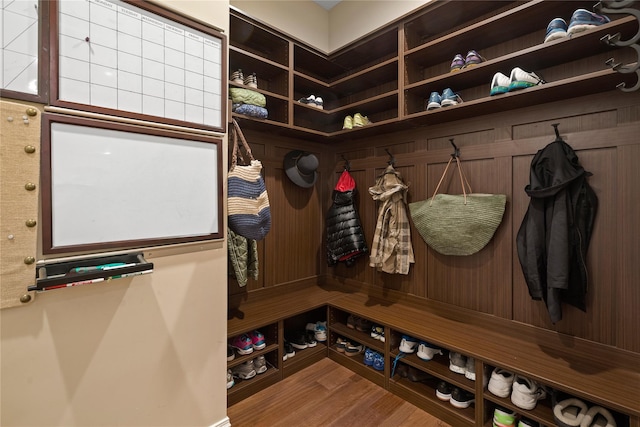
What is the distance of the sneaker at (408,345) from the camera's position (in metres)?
1.95

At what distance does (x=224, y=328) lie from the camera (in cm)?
152

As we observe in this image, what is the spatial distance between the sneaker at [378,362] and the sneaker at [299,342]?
59 centimetres

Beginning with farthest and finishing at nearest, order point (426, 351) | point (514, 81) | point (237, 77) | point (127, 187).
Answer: point (237, 77) < point (426, 351) < point (514, 81) < point (127, 187)

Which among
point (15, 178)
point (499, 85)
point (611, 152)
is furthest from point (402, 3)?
point (15, 178)

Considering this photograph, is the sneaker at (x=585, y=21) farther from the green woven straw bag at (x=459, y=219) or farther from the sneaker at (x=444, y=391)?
the sneaker at (x=444, y=391)

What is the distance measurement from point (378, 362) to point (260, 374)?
87cm

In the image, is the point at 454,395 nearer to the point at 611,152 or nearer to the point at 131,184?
the point at 611,152

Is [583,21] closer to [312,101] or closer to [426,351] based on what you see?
[312,101]

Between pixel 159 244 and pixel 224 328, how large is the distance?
59 cm

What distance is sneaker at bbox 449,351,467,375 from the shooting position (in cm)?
172

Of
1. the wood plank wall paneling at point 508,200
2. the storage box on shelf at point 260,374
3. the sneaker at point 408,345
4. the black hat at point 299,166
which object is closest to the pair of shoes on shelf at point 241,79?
the wood plank wall paneling at point 508,200

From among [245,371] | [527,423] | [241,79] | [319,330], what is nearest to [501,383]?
[527,423]

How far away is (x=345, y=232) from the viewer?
2.59m

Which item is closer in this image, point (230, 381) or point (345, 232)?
point (230, 381)
